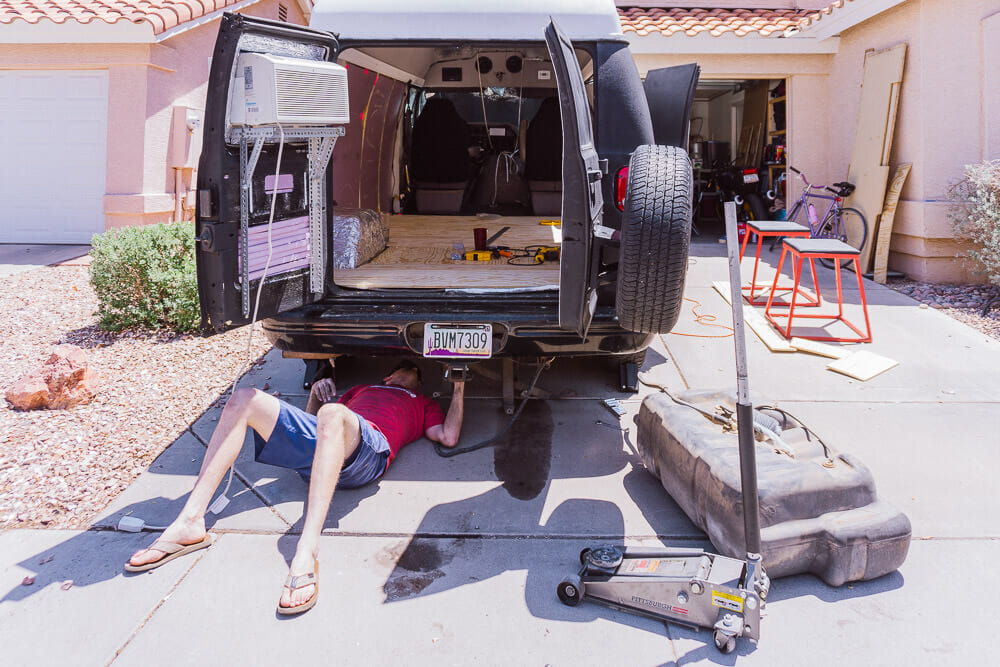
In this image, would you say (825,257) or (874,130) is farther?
(874,130)

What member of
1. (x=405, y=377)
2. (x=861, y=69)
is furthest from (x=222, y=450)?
(x=861, y=69)

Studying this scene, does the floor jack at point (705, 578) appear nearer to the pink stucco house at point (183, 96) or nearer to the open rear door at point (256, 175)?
the open rear door at point (256, 175)

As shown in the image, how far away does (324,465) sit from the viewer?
321cm

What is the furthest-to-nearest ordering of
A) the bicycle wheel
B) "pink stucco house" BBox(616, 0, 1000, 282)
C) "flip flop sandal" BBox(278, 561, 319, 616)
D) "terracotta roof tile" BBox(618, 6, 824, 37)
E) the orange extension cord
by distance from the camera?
1. "terracotta roof tile" BBox(618, 6, 824, 37)
2. the bicycle wheel
3. "pink stucco house" BBox(616, 0, 1000, 282)
4. the orange extension cord
5. "flip flop sandal" BBox(278, 561, 319, 616)

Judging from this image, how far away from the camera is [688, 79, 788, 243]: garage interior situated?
1304cm

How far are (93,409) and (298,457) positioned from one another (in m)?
2.13

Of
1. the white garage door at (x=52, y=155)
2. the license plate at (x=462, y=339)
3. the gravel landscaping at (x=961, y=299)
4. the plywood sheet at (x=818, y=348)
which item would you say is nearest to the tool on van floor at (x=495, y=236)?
the license plate at (x=462, y=339)

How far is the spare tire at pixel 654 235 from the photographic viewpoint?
3.35 metres

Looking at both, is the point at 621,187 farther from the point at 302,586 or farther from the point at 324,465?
the point at 302,586

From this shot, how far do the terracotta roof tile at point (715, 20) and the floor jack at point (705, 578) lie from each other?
31.1ft

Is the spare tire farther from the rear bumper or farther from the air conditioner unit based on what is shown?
the air conditioner unit

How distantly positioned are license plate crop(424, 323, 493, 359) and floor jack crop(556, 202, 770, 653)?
1.34m

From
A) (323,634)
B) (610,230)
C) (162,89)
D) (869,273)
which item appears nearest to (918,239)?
(869,273)

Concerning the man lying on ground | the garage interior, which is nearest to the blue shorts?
the man lying on ground
